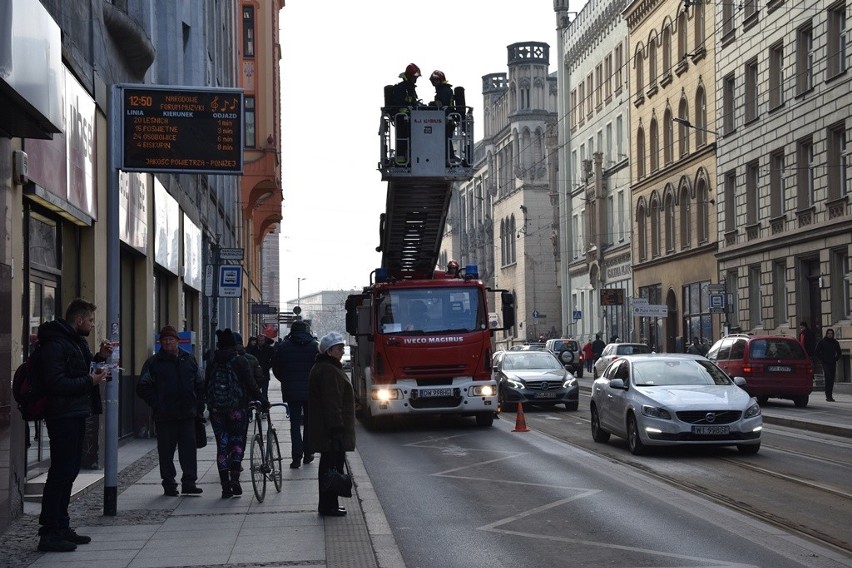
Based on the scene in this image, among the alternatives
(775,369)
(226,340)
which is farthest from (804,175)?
(226,340)

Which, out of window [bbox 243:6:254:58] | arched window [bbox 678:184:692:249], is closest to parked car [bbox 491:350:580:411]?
arched window [bbox 678:184:692:249]

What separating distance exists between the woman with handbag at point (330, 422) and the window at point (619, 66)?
53335 millimetres

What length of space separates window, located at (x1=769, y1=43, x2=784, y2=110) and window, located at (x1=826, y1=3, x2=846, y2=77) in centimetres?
444

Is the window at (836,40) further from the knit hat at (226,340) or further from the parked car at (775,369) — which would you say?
the knit hat at (226,340)

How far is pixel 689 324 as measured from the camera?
5222 cm

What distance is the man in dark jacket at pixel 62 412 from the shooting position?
31.8ft

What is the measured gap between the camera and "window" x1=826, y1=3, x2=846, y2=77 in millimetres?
35938

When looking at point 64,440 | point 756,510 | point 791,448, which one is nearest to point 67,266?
point 64,440

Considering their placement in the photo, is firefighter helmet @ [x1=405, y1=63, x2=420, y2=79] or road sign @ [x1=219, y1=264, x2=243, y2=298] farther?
road sign @ [x1=219, y1=264, x2=243, y2=298]

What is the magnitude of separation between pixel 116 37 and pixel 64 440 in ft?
30.2

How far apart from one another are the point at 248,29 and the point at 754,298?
23813 millimetres

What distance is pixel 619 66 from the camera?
63.8 meters

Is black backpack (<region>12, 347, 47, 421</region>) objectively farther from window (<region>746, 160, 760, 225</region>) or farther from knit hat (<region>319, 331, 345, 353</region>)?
window (<region>746, 160, 760, 225</region>)

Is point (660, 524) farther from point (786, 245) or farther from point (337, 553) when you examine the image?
point (786, 245)
